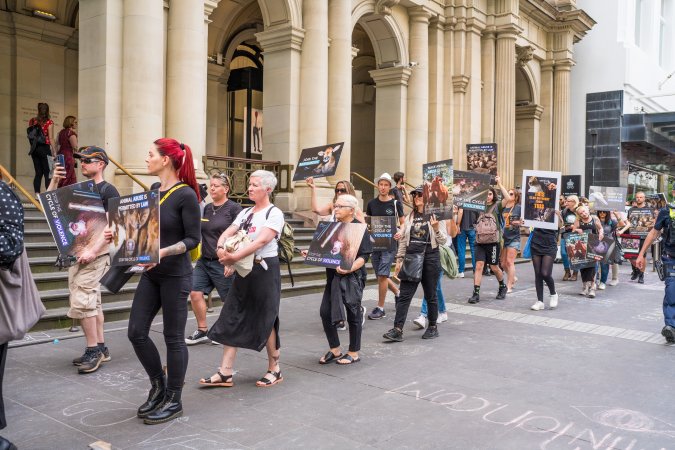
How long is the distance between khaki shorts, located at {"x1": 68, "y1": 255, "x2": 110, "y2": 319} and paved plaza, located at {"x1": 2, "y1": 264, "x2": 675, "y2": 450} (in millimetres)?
535

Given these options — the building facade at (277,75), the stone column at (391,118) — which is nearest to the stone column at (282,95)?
the building facade at (277,75)

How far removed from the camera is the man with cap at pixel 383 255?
8.55 m

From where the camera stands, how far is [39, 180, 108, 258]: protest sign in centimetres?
469

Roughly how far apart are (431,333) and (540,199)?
3713 mm

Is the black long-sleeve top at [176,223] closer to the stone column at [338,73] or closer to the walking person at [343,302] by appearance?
the walking person at [343,302]

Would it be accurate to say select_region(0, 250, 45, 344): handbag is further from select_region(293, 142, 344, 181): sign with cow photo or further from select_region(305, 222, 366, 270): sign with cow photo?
select_region(293, 142, 344, 181): sign with cow photo

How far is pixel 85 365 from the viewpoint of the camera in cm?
546

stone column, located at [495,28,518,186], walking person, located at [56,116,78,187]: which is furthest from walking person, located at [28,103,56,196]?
stone column, located at [495,28,518,186]

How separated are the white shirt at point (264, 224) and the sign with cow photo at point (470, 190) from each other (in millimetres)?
5016

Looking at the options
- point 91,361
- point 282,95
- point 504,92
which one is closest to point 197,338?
point 91,361

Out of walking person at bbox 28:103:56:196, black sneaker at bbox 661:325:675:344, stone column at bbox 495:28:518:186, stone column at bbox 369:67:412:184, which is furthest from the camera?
stone column at bbox 495:28:518:186

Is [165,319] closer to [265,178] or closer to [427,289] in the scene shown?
[265,178]

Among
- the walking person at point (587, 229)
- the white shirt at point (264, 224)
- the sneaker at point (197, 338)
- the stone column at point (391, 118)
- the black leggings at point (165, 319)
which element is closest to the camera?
the black leggings at point (165, 319)

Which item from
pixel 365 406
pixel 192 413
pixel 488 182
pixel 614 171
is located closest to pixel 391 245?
pixel 488 182
